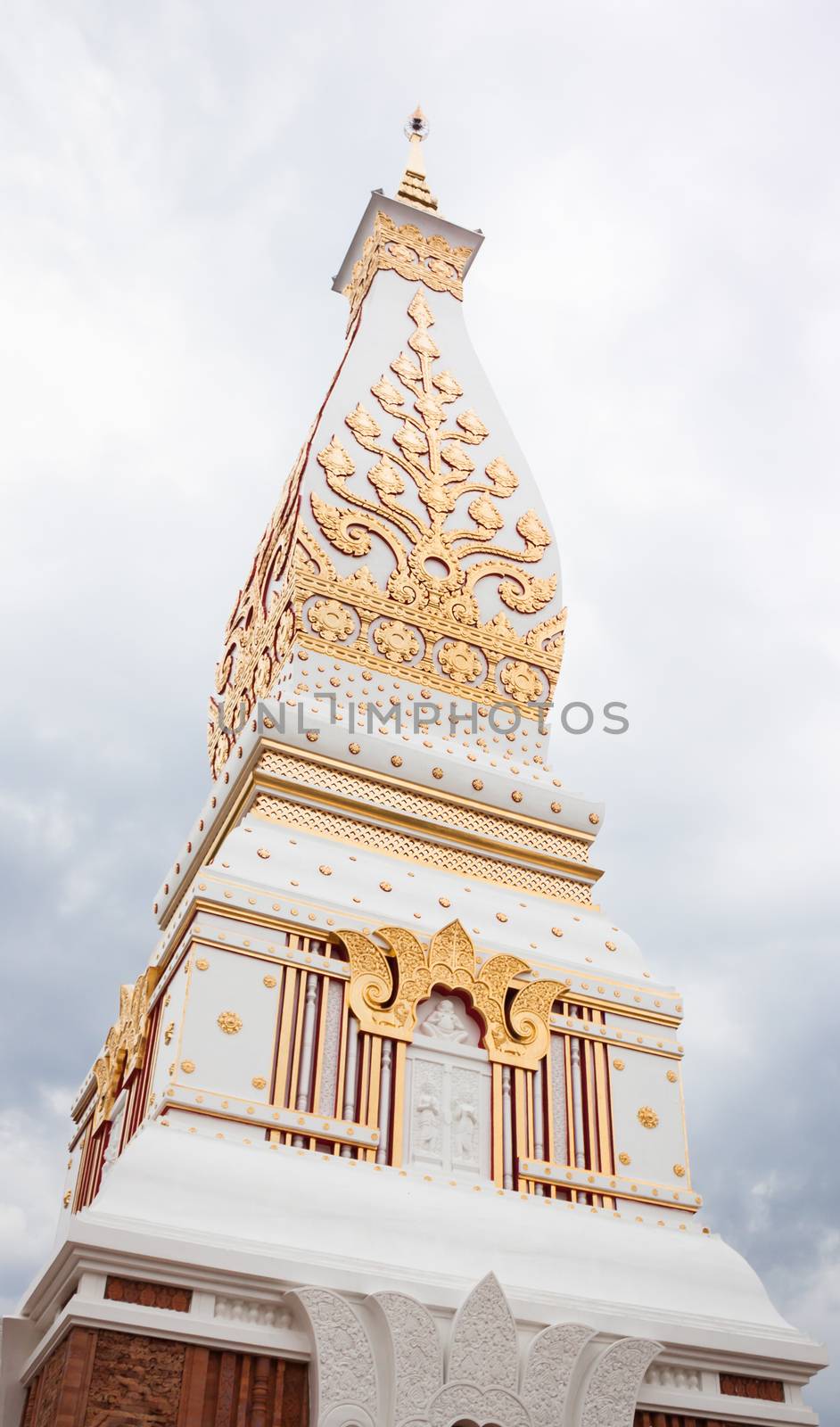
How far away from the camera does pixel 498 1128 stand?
762 cm

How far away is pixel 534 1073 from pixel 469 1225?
126cm

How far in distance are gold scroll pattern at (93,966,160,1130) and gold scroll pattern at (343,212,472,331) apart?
710 centimetres

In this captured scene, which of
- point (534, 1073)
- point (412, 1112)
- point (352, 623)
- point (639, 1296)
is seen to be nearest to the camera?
point (639, 1296)

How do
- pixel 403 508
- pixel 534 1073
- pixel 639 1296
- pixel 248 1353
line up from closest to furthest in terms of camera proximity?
pixel 248 1353 → pixel 639 1296 → pixel 534 1073 → pixel 403 508

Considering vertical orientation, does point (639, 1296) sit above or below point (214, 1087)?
below

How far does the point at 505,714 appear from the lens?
10312 mm

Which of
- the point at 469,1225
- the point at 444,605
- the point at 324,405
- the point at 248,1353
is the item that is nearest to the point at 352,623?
the point at 444,605

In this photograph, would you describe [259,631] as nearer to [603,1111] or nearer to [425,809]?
[425,809]

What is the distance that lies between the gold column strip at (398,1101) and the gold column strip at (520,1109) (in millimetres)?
706

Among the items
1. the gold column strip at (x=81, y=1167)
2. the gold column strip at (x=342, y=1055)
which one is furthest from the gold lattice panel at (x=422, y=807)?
the gold column strip at (x=81, y=1167)

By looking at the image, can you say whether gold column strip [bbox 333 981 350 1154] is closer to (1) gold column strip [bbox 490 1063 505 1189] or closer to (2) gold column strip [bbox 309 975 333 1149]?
(2) gold column strip [bbox 309 975 333 1149]

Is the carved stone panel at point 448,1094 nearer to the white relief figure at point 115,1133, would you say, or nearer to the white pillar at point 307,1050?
the white pillar at point 307,1050

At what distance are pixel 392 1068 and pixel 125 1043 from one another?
195cm

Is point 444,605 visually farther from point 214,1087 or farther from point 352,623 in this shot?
point 214,1087
